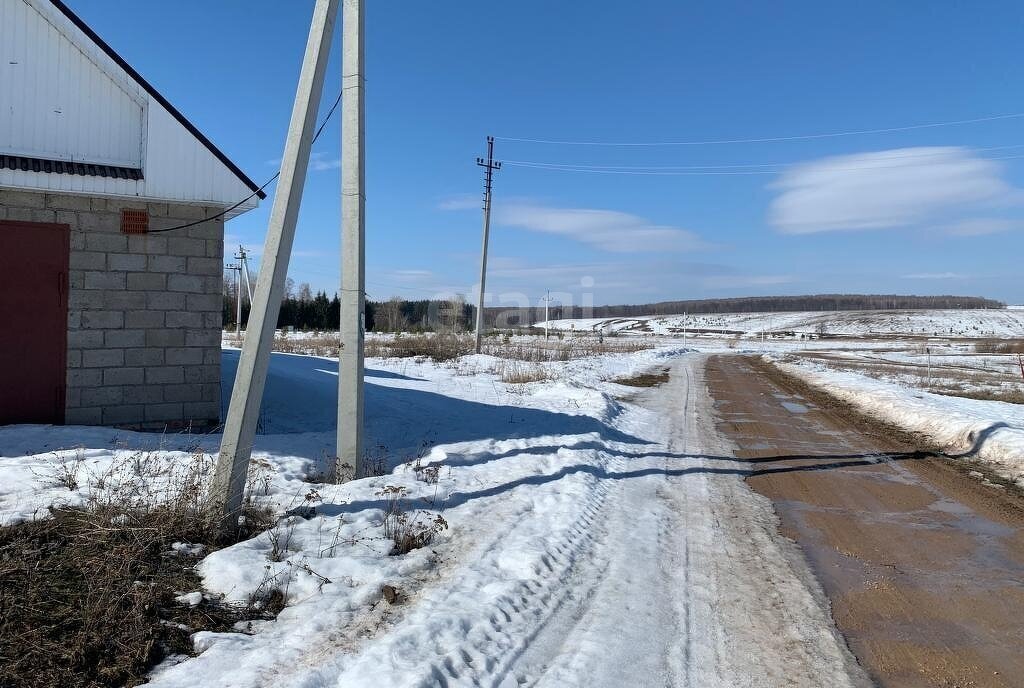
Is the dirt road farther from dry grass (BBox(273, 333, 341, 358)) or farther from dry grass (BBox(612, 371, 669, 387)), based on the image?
dry grass (BBox(273, 333, 341, 358))

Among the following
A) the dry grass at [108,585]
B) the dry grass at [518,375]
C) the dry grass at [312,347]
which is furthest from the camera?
the dry grass at [312,347]

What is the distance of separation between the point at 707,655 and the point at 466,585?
163cm

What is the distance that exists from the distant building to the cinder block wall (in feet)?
0.04

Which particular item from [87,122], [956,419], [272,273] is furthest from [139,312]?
[956,419]

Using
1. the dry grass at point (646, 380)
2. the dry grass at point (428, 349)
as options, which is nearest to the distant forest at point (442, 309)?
the dry grass at point (428, 349)

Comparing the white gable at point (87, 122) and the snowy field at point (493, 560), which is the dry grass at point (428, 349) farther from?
the white gable at point (87, 122)

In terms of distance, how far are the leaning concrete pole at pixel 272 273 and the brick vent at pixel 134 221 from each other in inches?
144

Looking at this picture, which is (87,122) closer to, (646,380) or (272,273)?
(272,273)

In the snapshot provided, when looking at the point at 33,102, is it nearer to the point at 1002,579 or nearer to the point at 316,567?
the point at 316,567

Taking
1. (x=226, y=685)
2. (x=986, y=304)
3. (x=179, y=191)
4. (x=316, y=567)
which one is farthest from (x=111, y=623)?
(x=986, y=304)

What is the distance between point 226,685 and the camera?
3.03 metres

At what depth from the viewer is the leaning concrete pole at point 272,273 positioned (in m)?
5.11

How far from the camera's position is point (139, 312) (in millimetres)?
7867

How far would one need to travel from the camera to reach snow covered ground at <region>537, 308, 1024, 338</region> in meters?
96.3
